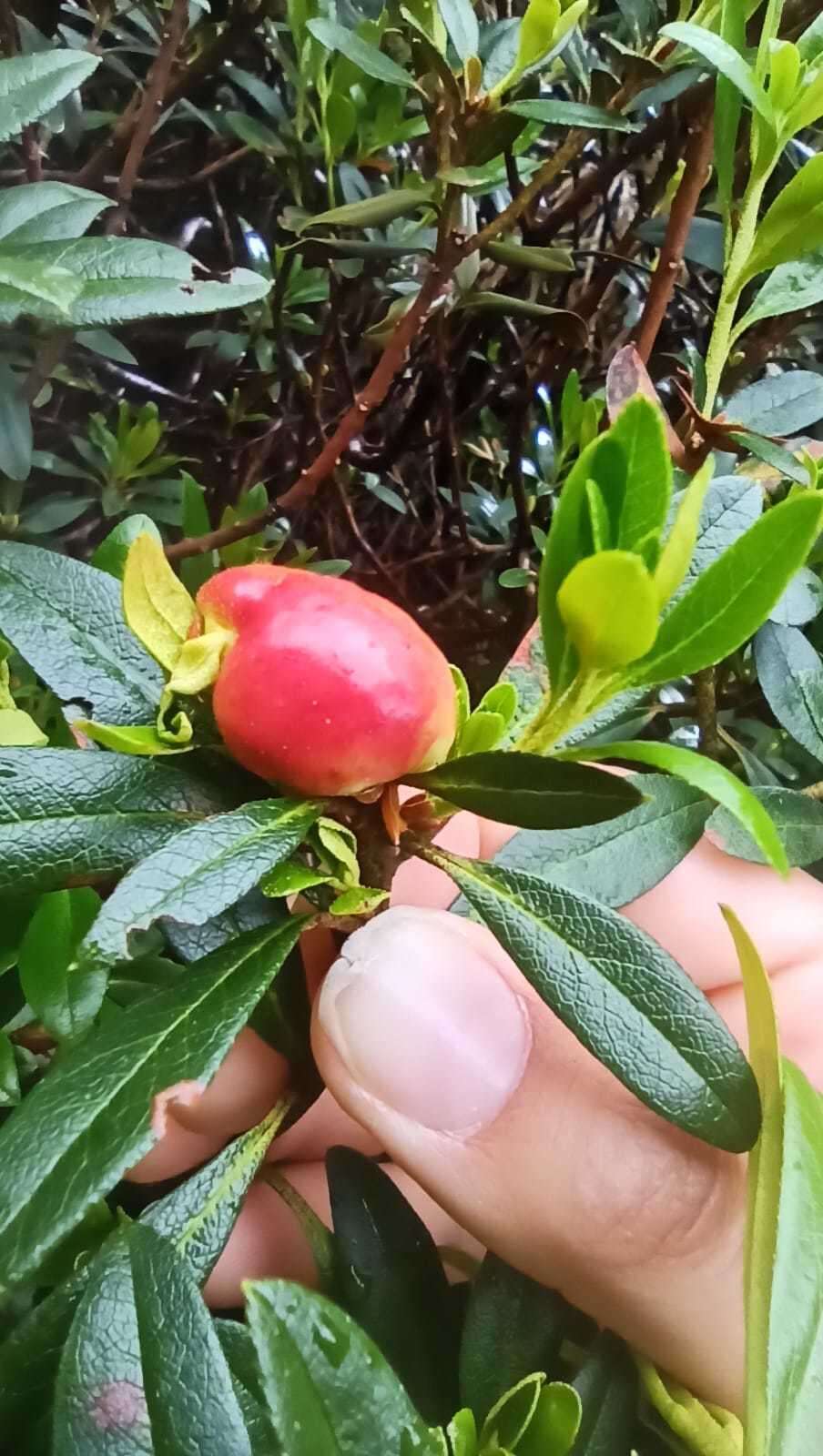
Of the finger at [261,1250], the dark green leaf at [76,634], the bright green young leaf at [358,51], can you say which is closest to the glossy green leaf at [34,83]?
the bright green young leaf at [358,51]

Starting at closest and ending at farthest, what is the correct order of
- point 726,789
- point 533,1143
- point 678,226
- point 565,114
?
point 726,789 → point 533,1143 → point 565,114 → point 678,226

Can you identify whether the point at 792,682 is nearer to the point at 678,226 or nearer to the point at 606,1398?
the point at 678,226

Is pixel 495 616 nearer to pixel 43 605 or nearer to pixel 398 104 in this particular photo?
pixel 398 104

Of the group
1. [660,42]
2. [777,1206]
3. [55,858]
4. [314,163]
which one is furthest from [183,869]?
[314,163]

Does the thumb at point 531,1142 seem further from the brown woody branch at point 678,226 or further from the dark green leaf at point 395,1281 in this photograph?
the brown woody branch at point 678,226

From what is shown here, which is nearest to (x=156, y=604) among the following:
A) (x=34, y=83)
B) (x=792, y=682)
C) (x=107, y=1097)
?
(x=107, y=1097)

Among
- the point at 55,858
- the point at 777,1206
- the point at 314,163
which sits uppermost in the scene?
the point at 314,163
